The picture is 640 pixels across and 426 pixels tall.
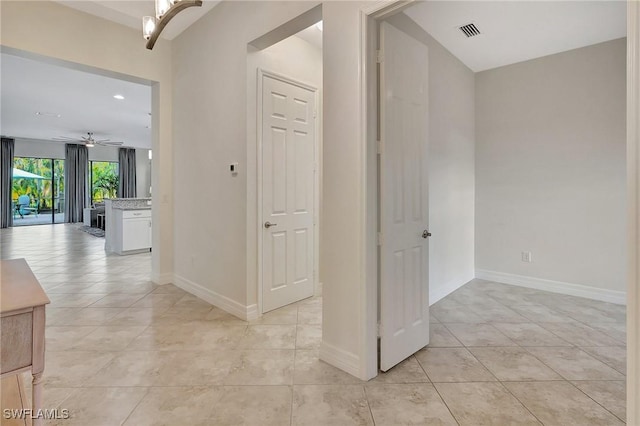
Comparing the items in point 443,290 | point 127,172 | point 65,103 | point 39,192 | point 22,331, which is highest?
point 65,103

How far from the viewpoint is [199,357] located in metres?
2.32

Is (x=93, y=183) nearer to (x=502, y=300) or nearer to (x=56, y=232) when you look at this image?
(x=56, y=232)

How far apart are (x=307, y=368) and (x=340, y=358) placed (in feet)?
0.77

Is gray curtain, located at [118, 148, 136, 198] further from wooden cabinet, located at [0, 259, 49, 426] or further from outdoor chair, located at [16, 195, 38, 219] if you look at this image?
wooden cabinet, located at [0, 259, 49, 426]

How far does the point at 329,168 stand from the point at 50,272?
4773 mm

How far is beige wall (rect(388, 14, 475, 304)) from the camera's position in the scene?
3559mm

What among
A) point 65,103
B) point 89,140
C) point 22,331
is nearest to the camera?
point 22,331

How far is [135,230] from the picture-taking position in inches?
241

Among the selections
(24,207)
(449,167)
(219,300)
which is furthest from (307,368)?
(24,207)

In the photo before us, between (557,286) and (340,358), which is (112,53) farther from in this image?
(557,286)

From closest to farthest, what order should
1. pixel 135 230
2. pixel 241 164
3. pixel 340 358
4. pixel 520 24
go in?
pixel 340 358 → pixel 241 164 → pixel 520 24 → pixel 135 230

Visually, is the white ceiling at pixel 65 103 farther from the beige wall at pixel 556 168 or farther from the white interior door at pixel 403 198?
the beige wall at pixel 556 168

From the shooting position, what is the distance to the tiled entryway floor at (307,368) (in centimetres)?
175

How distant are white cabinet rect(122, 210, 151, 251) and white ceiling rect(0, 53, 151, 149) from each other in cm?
221
